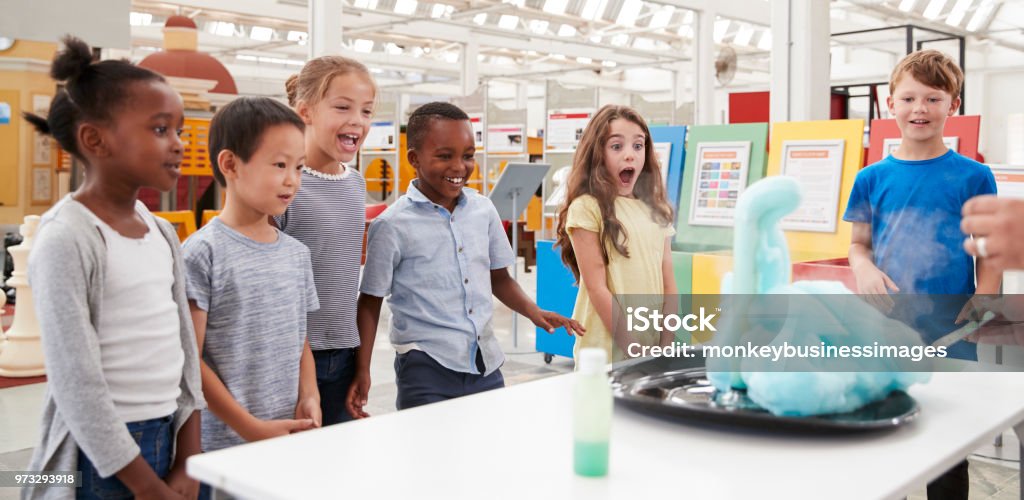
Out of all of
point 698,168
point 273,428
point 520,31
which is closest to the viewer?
point 273,428

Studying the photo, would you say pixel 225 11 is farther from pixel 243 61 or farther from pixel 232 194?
pixel 232 194

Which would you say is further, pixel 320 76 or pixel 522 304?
pixel 522 304

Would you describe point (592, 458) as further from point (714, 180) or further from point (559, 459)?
point (714, 180)

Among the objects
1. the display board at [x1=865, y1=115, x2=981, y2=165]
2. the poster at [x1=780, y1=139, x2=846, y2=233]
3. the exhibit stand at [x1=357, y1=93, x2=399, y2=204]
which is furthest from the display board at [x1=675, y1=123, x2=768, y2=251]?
the exhibit stand at [x1=357, y1=93, x2=399, y2=204]

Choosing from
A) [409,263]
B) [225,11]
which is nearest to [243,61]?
[225,11]

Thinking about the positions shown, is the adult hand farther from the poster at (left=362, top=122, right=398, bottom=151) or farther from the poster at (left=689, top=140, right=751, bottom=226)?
the poster at (left=362, top=122, right=398, bottom=151)

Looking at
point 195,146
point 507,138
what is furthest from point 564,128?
point 195,146

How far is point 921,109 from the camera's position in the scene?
2.35 m

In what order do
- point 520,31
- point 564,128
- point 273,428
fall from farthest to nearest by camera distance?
point 520,31, point 564,128, point 273,428

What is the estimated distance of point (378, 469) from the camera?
3.48ft

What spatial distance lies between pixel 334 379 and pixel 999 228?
1330mm

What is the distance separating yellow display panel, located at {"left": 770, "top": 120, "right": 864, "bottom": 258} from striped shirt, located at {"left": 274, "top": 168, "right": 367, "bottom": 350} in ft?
6.83

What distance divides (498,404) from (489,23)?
13326mm

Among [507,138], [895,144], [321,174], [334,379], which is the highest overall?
[507,138]
